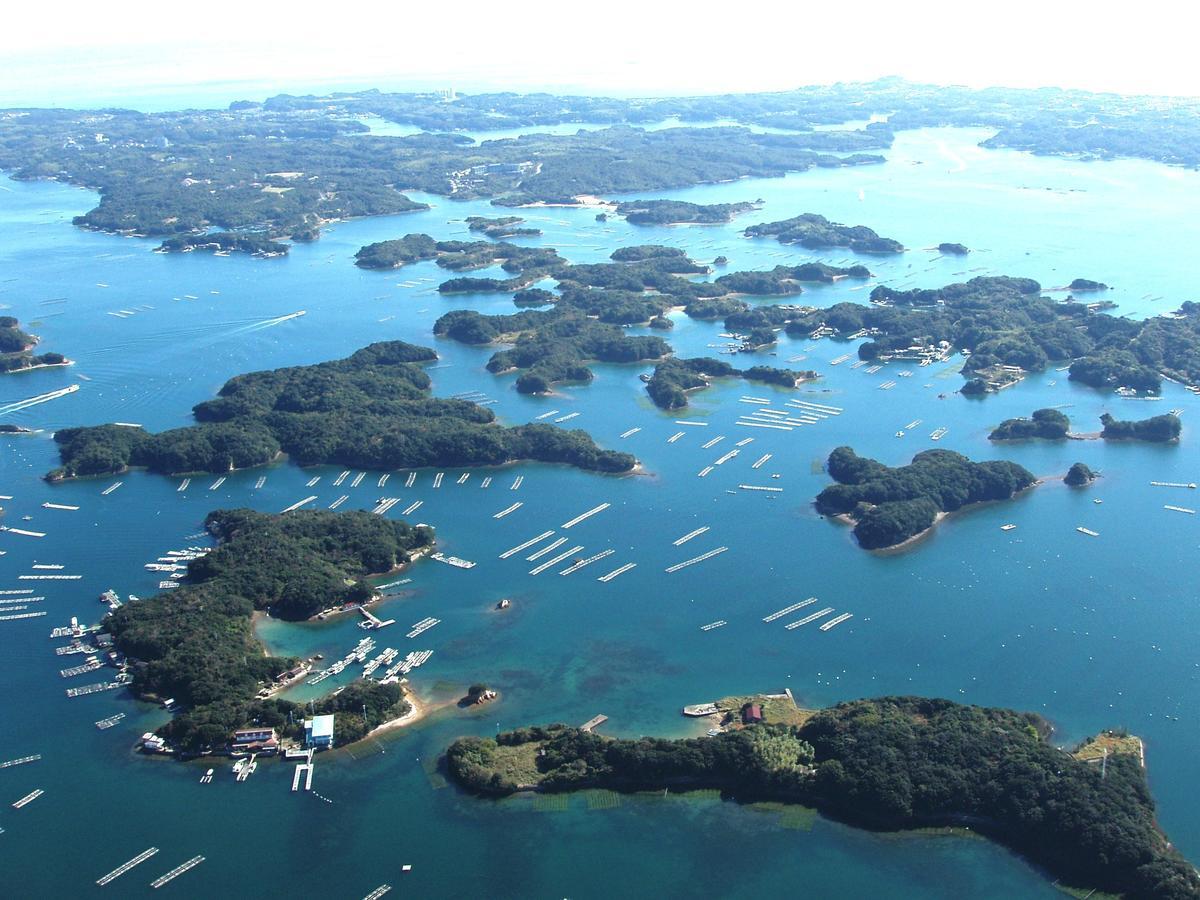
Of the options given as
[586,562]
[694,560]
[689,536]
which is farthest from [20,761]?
[689,536]

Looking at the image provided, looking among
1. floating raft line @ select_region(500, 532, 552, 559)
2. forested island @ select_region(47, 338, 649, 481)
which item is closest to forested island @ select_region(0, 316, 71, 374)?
forested island @ select_region(47, 338, 649, 481)

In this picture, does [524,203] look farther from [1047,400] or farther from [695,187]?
[1047,400]

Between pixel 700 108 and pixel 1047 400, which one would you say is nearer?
pixel 1047 400

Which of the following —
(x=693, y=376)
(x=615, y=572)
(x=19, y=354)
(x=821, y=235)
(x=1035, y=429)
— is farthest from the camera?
(x=821, y=235)

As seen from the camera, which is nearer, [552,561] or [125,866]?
[125,866]

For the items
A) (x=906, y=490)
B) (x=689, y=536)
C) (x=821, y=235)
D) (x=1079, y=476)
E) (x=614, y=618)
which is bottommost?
(x=614, y=618)

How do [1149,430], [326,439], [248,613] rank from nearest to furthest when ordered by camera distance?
[248,613]
[326,439]
[1149,430]

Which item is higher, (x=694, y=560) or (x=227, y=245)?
(x=227, y=245)

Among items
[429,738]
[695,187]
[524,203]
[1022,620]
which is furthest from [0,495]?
[695,187]

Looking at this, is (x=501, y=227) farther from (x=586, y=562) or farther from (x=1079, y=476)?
(x=586, y=562)
